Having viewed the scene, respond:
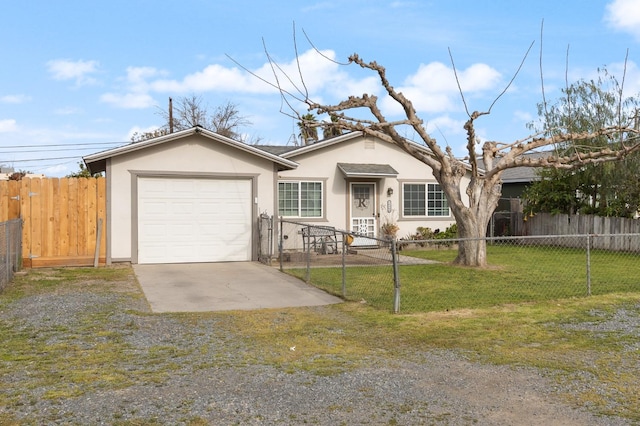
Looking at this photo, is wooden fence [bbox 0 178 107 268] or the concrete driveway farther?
wooden fence [bbox 0 178 107 268]

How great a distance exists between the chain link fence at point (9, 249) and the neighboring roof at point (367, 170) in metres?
10.00

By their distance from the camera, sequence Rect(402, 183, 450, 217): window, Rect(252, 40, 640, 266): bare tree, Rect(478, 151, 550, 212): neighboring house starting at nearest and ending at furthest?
Rect(252, 40, 640, 266): bare tree
Rect(402, 183, 450, 217): window
Rect(478, 151, 550, 212): neighboring house

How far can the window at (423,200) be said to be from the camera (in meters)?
21.1

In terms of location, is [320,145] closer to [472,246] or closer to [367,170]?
[367,170]

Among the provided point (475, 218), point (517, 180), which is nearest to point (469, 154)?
point (475, 218)

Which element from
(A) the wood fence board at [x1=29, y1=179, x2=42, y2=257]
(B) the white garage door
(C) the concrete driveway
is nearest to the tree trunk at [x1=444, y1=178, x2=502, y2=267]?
(C) the concrete driveway

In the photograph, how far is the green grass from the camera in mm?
9930

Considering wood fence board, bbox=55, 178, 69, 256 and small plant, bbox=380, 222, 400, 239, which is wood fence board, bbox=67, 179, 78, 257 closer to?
wood fence board, bbox=55, 178, 69, 256

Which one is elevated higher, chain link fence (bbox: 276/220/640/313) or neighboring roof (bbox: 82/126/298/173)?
neighboring roof (bbox: 82/126/298/173)

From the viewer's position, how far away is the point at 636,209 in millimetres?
18844

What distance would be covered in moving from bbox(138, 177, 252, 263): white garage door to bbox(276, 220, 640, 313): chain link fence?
5.02 ft

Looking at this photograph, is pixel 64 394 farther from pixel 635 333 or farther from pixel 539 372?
pixel 635 333

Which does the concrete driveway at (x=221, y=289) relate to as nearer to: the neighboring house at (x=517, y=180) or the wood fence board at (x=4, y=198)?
the wood fence board at (x=4, y=198)

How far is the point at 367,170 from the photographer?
782 inches
